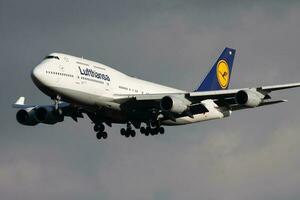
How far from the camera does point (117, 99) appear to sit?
260 ft

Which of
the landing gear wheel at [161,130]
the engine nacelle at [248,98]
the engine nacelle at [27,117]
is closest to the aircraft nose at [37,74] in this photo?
the engine nacelle at [27,117]

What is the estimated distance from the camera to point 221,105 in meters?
83.9

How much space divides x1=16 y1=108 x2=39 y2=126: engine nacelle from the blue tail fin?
50.9ft

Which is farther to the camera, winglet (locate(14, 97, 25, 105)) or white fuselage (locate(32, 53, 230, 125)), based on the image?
winglet (locate(14, 97, 25, 105))

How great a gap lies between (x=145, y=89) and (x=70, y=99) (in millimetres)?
8263

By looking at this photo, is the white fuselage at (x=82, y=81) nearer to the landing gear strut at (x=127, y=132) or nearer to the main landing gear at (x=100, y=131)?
the landing gear strut at (x=127, y=132)

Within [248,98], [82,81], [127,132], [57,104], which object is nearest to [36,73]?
[57,104]

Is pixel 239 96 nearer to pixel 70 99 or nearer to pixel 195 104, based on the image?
pixel 195 104

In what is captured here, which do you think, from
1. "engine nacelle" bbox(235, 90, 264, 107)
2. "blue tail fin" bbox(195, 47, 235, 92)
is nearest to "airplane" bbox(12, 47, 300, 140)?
"engine nacelle" bbox(235, 90, 264, 107)

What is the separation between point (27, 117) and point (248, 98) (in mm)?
19683

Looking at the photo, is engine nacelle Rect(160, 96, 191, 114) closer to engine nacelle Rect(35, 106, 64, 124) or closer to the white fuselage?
the white fuselage

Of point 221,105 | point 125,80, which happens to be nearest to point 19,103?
point 125,80

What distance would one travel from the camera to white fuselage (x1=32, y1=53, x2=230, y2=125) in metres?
76.5

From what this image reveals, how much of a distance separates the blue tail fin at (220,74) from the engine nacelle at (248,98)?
1296 cm
